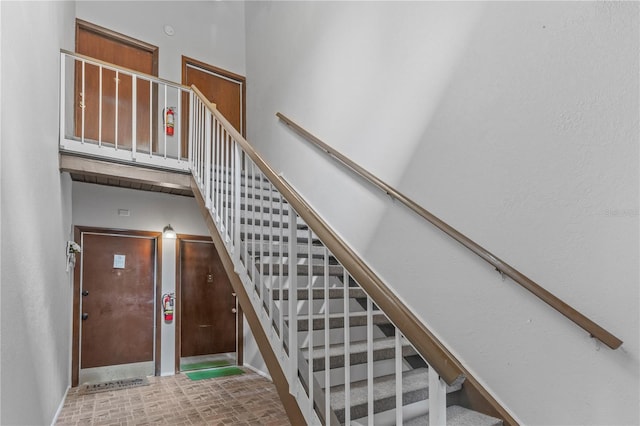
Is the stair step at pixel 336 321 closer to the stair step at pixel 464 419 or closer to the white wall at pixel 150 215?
the stair step at pixel 464 419

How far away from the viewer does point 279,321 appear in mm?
2135

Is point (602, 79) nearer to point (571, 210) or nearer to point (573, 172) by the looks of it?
point (573, 172)

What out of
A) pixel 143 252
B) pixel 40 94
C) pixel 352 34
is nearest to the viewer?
pixel 40 94

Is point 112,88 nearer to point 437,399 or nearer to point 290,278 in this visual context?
point 290,278

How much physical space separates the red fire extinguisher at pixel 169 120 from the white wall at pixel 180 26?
482 millimetres

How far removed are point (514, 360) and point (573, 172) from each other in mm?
1045

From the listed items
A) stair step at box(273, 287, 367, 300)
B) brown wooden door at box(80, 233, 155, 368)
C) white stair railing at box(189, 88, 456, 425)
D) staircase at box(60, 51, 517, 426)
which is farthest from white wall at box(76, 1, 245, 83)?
stair step at box(273, 287, 367, 300)

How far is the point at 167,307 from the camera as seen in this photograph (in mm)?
4781

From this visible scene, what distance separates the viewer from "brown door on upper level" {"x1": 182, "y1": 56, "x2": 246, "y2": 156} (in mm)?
5406

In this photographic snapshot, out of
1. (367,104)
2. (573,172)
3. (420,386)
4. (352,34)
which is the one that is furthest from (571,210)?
(352,34)

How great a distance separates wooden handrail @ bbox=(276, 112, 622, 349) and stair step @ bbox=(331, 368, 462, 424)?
0.75m

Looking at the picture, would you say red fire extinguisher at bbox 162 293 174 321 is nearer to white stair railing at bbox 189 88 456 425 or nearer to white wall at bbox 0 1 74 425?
white wall at bbox 0 1 74 425

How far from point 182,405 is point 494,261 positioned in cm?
301

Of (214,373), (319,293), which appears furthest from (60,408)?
(319,293)
